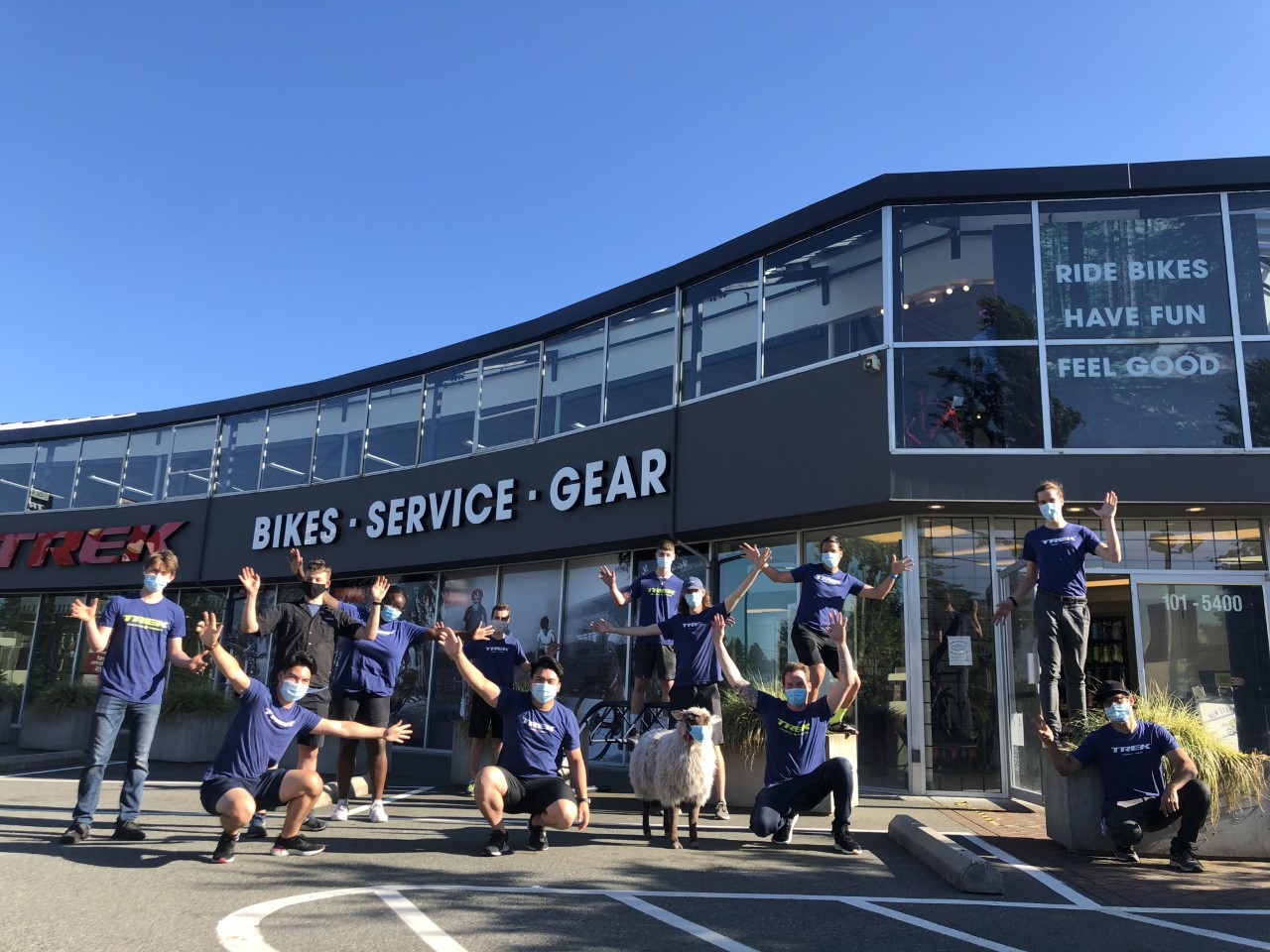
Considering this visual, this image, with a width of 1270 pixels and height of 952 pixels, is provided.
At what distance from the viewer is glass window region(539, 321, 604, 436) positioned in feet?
47.1

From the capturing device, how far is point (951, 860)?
598cm

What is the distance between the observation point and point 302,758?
7047 millimetres

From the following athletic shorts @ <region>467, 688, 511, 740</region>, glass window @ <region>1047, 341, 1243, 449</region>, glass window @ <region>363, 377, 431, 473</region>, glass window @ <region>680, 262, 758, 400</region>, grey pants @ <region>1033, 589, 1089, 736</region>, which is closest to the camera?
grey pants @ <region>1033, 589, 1089, 736</region>

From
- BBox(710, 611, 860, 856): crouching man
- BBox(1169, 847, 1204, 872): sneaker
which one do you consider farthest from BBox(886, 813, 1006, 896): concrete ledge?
BBox(1169, 847, 1204, 872): sneaker

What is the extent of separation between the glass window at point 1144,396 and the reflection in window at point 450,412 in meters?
9.31

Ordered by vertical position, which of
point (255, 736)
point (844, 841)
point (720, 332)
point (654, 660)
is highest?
point (720, 332)

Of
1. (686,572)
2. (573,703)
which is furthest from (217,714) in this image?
(686,572)

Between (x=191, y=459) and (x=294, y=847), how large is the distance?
16.3 meters

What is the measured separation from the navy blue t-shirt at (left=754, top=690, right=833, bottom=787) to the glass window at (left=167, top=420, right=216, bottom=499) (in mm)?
16278

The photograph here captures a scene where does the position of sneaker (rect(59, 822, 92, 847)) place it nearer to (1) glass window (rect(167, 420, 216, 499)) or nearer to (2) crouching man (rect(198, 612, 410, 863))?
(2) crouching man (rect(198, 612, 410, 863))

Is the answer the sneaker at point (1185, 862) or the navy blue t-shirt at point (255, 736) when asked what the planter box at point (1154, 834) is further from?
the navy blue t-shirt at point (255, 736)

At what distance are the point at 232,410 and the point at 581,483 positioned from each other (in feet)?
32.4

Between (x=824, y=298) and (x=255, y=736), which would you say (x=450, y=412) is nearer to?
(x=824, y=298)

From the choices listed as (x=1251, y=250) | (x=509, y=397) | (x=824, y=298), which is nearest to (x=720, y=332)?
(x=824, y=298)
